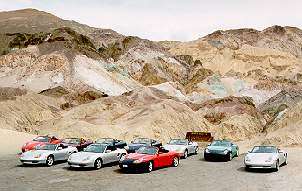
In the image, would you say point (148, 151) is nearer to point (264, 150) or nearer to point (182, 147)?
point (264, 150)

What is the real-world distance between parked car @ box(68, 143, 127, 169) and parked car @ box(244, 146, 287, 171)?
8.02 m

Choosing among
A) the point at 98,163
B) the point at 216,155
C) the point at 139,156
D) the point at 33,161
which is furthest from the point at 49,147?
the point at 216,155

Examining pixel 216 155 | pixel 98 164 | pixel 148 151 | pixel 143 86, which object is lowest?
pixel 98 164

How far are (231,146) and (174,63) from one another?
102708 millimetres

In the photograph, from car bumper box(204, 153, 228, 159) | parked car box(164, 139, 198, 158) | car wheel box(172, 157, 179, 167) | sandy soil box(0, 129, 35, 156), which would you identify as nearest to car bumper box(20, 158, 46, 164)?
car wheel box(172, 157, 179, 167)

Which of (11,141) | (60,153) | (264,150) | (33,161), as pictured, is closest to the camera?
(33,161)

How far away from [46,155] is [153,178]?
783cm

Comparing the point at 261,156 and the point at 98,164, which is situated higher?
the point at 261,156

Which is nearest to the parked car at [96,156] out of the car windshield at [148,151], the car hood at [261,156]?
the car windshield at [148,151]

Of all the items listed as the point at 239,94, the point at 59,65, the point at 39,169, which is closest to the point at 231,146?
the point at 39,169

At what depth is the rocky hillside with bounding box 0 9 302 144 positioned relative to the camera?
67688mm

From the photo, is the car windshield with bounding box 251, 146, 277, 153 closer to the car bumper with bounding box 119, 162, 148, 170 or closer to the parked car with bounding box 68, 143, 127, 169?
the car bumper with bounding box 119, 162, 148, 170

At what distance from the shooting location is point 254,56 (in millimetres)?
153375

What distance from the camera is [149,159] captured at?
2631 cm
